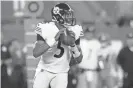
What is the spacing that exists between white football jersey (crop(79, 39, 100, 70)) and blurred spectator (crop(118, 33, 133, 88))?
1.81 feet

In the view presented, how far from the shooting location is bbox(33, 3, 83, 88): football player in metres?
4.36

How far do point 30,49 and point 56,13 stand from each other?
5.61 ft

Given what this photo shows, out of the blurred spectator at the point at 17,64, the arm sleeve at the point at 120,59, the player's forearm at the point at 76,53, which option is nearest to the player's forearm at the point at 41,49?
the player's forearm at the point at 76,53

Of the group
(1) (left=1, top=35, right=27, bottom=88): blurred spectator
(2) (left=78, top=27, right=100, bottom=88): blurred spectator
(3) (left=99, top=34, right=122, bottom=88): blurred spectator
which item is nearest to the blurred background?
(1) (left=1, top=35, right=27, bottom=88): blurred spectator

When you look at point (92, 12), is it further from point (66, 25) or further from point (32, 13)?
point (66, 25)

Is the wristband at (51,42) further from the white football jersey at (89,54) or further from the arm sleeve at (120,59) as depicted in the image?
the arm sleeve at (120,59)

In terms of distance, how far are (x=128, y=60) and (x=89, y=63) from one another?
2.69 feet

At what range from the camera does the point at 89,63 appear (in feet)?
25.4

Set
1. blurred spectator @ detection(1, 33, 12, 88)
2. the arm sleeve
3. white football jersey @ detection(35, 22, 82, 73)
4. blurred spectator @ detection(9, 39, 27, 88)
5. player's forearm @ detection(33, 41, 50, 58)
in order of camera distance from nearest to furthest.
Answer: player's forearm @ detection(33, 41, 50, 58) < white football jersey @ detection(35, 22, 82, 73) < the arm sleeve < blurred spectator @ detection(1, 33, 12, 88) < blurred spectator @ detection(9, 39, 27, 88)

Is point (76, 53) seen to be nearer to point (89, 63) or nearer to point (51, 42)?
point (51, 42)

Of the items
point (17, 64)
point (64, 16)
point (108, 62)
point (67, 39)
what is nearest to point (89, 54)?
point (108, 62)

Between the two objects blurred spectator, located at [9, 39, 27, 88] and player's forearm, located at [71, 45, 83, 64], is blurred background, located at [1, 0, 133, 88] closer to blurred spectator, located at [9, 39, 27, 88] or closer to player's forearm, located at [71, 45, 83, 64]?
blurred spectator, located at [9, 39, 27, 88]

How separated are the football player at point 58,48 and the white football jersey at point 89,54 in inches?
124

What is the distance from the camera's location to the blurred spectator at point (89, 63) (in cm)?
774
